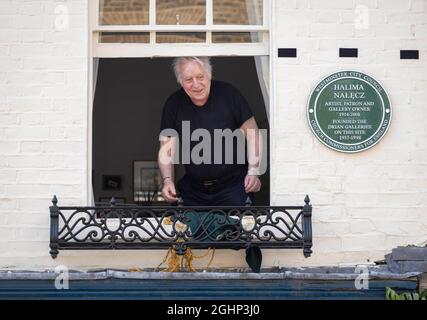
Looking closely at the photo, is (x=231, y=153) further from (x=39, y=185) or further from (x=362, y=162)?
(x=39, y=185)

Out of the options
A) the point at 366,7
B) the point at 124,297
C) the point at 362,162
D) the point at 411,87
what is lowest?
the point at 124,297

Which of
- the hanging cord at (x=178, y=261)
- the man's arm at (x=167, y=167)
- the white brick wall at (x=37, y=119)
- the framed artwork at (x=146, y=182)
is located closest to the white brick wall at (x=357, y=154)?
the hanging cord at (x=178, y=261)

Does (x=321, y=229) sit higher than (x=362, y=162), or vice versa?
(x=362, y=162)

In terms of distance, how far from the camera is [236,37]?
8.41 m

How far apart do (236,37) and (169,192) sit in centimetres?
142

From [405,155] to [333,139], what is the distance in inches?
23.9

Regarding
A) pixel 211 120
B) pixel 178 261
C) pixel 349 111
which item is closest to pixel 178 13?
pixel 211 120

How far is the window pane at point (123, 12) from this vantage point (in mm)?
8398

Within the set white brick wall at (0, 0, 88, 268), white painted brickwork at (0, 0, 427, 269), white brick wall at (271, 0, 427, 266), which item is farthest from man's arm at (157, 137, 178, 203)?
white brick wall at (271, 0, 427, 266)

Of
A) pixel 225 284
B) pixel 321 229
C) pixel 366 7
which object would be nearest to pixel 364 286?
pixel 321 229

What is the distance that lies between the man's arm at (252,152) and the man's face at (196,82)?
0.43 meters

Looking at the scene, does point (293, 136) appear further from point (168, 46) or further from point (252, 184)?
point (168, 46)

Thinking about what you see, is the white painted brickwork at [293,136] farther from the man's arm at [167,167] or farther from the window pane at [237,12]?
the man's arm at [167,167]

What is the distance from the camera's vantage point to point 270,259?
26.7 feet
